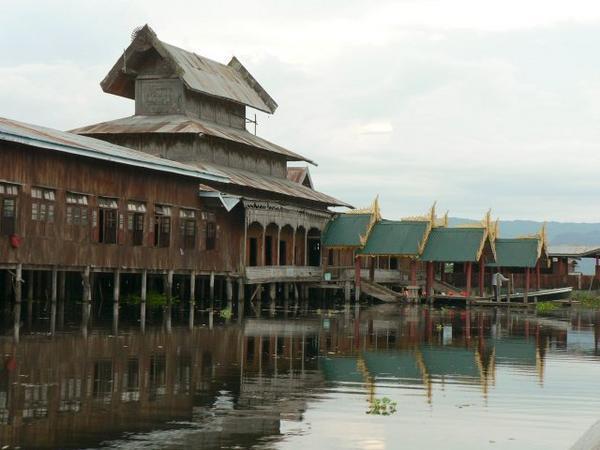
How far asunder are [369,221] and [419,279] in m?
5.62

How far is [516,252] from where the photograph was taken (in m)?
61.3

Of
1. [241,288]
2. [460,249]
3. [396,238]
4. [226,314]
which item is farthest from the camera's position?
[396,238]

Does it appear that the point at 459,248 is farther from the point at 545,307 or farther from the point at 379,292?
the point at 545,307

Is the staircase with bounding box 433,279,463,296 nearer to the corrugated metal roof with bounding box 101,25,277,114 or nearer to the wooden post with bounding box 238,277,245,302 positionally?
the wooden post with bounding box 238,277,245,302

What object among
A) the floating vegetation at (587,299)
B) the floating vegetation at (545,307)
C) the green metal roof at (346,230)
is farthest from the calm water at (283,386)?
the floating vegetation at (587,299)

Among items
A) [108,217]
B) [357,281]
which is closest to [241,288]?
[357,281]

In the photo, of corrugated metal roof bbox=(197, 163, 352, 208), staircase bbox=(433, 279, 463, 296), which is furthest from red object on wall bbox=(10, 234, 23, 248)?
staircase bbox=(433, 279, 463, 296)

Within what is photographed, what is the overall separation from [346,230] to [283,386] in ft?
136

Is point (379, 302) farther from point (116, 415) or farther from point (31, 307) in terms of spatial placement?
point (116, 415)

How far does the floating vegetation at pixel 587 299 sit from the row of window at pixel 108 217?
23.5 metres

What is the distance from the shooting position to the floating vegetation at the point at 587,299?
61.7 meters

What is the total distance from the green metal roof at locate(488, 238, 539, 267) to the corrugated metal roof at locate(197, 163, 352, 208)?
10.1 m

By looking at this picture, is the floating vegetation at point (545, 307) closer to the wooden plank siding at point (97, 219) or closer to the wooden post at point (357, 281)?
the wooden post at point (357, 281)

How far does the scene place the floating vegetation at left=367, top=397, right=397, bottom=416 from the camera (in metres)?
15.7
